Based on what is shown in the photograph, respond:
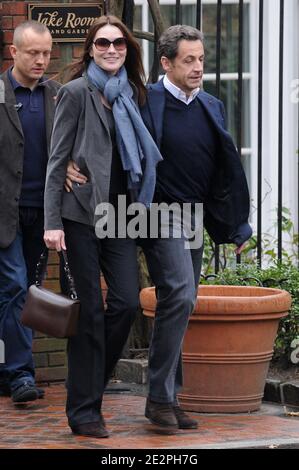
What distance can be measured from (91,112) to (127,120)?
0.57ft

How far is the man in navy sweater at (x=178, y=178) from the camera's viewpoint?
20.7 ft

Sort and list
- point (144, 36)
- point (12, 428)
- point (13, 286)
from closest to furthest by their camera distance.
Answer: point (12, 428) → point (13, 286) → point (144, 36)

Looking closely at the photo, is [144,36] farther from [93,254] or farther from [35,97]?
[93,254]

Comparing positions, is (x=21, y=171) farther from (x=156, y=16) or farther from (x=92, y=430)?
(x=92, y=430)

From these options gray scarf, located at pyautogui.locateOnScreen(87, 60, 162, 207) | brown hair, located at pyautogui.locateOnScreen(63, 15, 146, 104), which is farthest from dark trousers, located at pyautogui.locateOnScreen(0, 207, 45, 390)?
gray scarf, located at pyautogui.locateOnScreen(87, 60, 162, 207)

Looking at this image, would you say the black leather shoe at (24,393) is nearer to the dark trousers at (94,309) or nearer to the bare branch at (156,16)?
the dark trousers at (94,309)

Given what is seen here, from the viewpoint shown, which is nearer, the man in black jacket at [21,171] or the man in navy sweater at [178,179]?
the man in navy sweater at [178,179]

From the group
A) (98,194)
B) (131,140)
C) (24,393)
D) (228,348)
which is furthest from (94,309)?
(24,393)

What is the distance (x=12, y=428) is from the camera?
656 cm

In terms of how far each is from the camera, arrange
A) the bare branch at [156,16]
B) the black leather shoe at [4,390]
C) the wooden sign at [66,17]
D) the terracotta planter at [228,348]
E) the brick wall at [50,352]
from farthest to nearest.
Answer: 1. the bare branch at [156,16]
2. the brick wall at [50,352]
3. the wooden sign at [66,17]
4. the black leather shoe at [4,390]
5. the terracotta planter at [228,348]

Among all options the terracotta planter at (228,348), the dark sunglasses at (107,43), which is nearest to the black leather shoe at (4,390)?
the terracotta planter at (228,348)

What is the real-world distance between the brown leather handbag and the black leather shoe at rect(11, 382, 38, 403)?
0.85 meters

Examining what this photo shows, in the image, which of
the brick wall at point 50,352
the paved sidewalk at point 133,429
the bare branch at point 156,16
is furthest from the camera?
the bare branch at point 156,16
